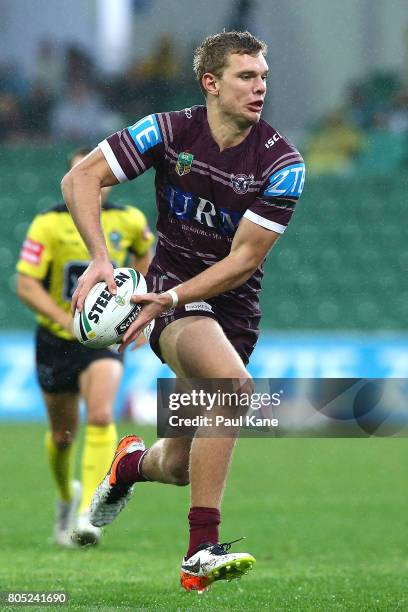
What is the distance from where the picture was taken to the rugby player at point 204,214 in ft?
17.5

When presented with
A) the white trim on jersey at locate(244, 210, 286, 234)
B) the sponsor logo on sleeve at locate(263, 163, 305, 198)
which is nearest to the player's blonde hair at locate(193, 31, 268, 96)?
the sponsor logo on sleeve at locate(263, 163, 305, 198)

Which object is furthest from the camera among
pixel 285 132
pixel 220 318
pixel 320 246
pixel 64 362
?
pixel 285 132

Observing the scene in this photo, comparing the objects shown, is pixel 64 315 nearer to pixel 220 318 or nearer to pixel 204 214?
pixel 220 318

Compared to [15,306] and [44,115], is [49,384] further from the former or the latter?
[44,115]

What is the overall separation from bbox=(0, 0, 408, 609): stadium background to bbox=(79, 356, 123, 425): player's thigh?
744 cm

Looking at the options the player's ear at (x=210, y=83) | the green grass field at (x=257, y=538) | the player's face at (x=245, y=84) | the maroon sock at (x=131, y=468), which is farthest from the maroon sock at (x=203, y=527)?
the player's ear at (x=210, y=83)

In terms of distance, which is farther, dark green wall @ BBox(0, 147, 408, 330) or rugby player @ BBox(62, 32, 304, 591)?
dark green wall @ BBox(0, 147, 408, 330)

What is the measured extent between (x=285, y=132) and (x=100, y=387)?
13557mm

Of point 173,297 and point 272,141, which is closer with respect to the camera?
point 173,297

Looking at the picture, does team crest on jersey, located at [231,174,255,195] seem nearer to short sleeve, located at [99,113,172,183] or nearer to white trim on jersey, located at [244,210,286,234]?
white trim on jersey, located at [244,210,286,234]

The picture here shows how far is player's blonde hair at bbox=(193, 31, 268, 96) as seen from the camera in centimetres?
549

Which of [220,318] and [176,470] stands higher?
[220,318]

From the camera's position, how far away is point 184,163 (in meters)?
5.61

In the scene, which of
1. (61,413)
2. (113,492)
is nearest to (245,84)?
(113,492)
